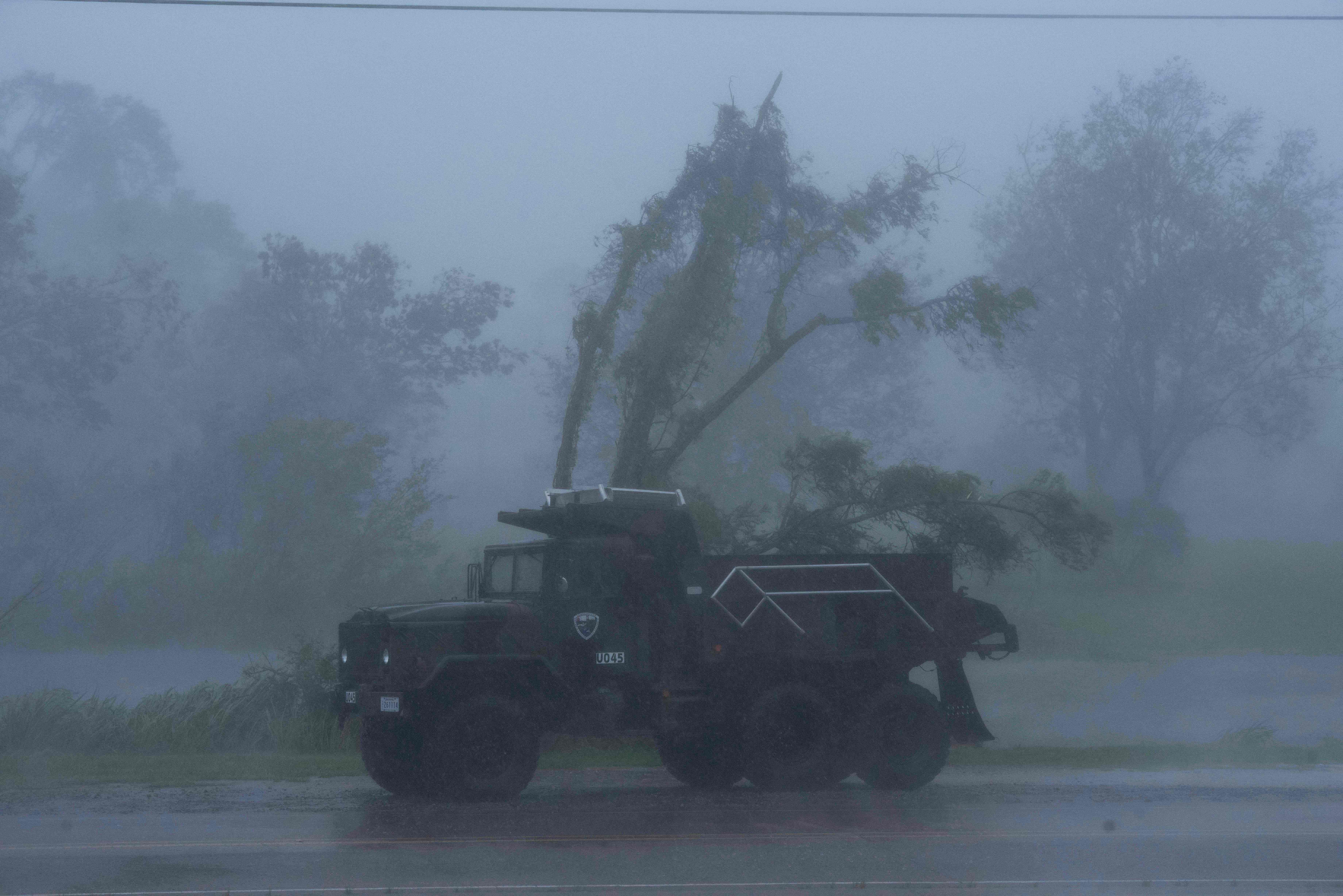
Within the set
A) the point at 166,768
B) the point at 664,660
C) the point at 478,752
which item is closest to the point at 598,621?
the point at 664,660

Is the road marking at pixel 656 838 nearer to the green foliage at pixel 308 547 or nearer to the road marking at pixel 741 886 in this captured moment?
the road marking at pixel 741 886

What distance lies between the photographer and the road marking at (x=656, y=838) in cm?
877

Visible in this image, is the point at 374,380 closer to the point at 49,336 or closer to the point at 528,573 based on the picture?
the point at 49,336

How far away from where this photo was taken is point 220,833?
936 cm

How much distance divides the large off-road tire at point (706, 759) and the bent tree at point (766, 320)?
6.33 metres

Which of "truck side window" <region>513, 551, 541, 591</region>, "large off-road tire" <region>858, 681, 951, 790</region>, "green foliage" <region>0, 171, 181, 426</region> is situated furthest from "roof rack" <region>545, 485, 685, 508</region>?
"green foliage" <region>0, 171, 181, 426</region>

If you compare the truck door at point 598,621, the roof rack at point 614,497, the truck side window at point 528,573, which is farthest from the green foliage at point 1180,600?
the truck side window at point 528,573

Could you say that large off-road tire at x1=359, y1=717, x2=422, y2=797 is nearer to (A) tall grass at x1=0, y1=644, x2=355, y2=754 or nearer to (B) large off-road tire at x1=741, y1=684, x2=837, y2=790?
(B) large off-road tire at x1=741, y1=684, x2=837, y2=790

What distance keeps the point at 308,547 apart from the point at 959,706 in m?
23.3

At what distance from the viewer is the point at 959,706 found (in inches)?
506

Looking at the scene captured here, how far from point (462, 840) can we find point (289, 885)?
2.00 m

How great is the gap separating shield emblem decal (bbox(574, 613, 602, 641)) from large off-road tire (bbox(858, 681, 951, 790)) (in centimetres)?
279

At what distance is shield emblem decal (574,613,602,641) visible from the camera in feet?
39.3

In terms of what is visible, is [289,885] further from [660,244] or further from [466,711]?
[660,244]
